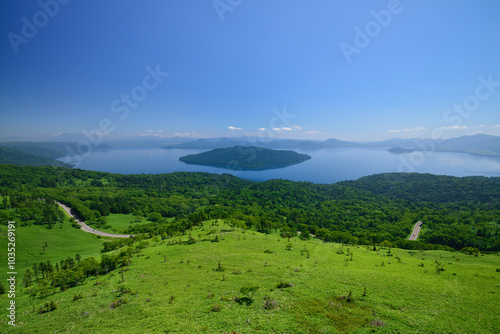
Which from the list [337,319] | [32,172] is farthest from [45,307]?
[32,172]

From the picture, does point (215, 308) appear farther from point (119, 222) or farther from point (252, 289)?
point (119, 222)

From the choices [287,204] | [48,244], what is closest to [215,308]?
[48,244]

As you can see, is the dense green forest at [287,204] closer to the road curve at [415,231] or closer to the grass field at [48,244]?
the road curve at [415,231]

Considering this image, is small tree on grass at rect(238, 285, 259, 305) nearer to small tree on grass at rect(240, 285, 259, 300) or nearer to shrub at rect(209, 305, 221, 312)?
small tree on grass at rect(240, 285, 259, 300)

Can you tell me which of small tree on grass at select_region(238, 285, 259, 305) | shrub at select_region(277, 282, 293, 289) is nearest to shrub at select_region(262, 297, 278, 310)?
small tree on grass at select_region(238, 285, 259, 305)

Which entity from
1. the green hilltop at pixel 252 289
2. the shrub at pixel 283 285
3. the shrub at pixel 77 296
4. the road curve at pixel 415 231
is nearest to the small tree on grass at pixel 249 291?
the green hilltop at pixel 252 289

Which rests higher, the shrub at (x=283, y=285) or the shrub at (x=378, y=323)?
the shrub at (x=378, y=323)
